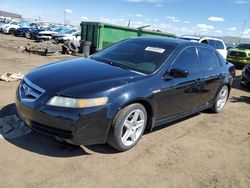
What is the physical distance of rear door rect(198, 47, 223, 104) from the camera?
5.54 meters

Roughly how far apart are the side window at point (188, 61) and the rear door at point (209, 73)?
0.22 metres

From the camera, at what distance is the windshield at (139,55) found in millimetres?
4617

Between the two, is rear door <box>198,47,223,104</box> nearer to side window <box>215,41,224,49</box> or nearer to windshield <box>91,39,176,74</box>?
windshield <box>91,39,176,74</box>

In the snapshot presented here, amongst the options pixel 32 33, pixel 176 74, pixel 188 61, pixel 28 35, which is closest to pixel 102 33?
pixel 188 61

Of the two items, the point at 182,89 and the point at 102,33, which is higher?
the point at 102,33

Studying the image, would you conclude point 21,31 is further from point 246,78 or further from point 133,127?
point 133,127

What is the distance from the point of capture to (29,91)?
12.9ft

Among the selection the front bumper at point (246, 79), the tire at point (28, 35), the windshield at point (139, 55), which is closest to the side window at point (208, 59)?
the windshield at point (139, 55)

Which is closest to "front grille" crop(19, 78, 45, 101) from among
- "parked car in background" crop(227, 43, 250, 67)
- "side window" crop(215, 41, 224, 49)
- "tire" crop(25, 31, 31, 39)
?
"side window" crop(215, 41, 224, 49)

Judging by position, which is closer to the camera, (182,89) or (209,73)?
(182,89)

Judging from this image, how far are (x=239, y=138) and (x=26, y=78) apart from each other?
12.3ft

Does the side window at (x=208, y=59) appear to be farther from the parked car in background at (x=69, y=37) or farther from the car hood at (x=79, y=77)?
the parked car in background at (x=69, y=37)

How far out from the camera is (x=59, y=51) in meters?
16.9

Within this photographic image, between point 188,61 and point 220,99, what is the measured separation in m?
1.88
